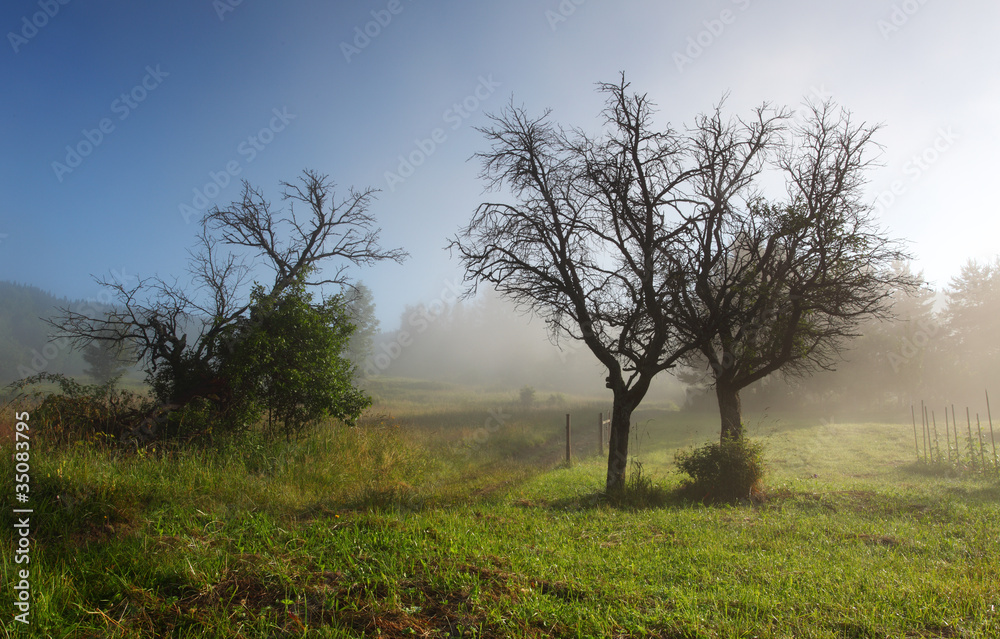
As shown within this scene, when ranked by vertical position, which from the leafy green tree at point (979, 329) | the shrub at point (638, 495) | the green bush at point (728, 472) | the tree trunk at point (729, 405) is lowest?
the shrub at point (638, 495)

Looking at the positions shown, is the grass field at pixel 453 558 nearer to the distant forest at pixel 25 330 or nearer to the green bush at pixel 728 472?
the green bush at pixel 728 472

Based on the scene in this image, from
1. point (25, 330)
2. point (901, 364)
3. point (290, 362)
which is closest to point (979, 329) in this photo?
point (901, 364)

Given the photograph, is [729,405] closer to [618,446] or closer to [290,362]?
[618,446]

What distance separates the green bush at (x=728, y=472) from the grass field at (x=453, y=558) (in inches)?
29.3

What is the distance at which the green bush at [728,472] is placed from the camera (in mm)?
10219

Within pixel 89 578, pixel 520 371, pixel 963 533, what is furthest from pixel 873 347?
pixel 520 371

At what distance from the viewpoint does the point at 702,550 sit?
5797 millimetres

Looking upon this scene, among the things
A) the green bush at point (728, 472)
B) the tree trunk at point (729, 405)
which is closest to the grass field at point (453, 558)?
the green bush at point (728, 472)

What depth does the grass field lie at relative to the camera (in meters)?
Result: 3.69

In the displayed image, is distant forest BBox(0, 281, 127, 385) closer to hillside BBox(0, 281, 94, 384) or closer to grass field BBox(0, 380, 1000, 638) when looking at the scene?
hillside BBox(0, 281, 94, 384)

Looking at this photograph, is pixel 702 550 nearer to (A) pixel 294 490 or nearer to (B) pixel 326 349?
(A) pixel 294 490

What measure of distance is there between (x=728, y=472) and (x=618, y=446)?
7.58 feet

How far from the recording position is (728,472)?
10273 millimetres

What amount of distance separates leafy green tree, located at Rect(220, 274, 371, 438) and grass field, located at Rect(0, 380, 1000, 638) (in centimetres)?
191
